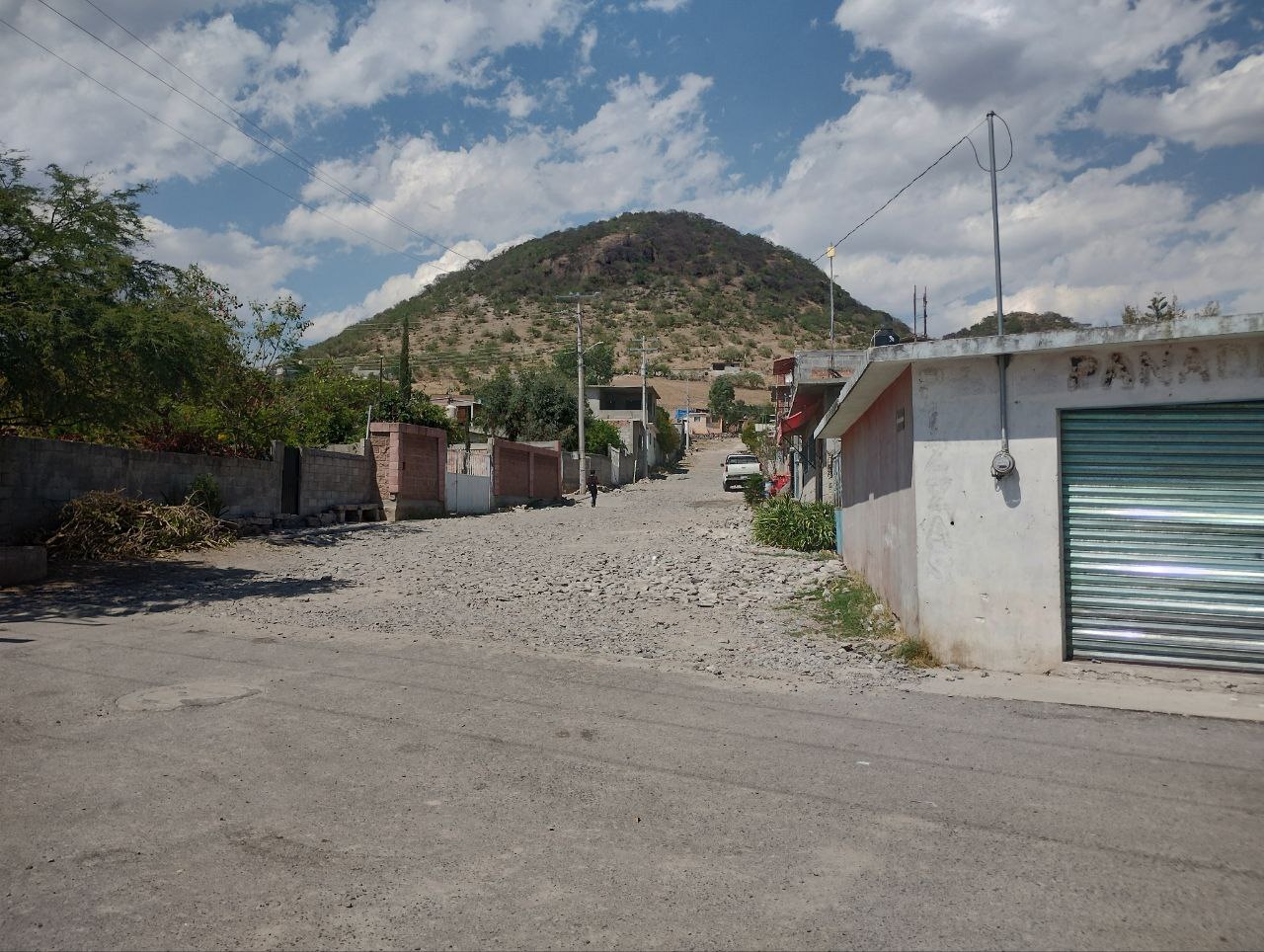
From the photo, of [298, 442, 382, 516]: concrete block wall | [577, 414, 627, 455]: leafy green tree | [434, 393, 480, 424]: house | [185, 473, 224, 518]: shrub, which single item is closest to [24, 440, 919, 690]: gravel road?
[185, 473, 224, 518]: shrub

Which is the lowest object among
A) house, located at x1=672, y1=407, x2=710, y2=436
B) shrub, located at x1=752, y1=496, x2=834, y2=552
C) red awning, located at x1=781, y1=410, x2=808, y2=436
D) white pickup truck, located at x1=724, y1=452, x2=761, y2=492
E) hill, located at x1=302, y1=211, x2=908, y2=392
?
shrub, located at x1=752, y1=496, x2=834, y2=552

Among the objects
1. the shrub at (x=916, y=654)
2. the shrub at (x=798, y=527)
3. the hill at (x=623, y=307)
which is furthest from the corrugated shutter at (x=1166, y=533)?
the hill at (x=623, y=307)

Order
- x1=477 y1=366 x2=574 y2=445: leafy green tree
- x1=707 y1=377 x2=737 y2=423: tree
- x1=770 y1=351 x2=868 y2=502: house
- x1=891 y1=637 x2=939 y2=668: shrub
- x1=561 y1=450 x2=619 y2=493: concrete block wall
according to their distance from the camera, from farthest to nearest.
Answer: x1=707 y1=377 x2=737 y2=423: tree → x1=477 y1=366 x2=574 y2=445: leafy green tree → x1=561 y1=450 x2=619 y2=493: concrete block wall → x1=770 y1=351 x2=868 y2=502: house → x1=891 y1=637 x2=939 y2=668: shrub

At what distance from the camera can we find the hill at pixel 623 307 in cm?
9394

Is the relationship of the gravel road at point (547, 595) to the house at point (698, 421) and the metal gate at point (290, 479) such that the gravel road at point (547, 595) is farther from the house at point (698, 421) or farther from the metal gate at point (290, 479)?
the house at point (698, 421)

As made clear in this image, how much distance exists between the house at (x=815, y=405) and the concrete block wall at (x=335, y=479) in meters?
12.5

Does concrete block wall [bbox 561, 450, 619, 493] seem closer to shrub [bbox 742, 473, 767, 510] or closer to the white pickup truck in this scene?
the white pickup truck

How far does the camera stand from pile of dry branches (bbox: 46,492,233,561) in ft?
49.2

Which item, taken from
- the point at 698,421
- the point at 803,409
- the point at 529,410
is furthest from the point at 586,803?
the point at 698,421

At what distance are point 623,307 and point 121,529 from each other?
336 ft

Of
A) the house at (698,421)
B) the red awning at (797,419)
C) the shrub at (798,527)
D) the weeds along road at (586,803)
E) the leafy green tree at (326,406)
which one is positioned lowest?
the weeds along road at (586,803)

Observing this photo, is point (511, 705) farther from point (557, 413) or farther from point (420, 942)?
point (557, 413)

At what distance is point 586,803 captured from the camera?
4645 millimetres

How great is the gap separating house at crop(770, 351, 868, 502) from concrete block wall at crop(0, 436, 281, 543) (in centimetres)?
1363
